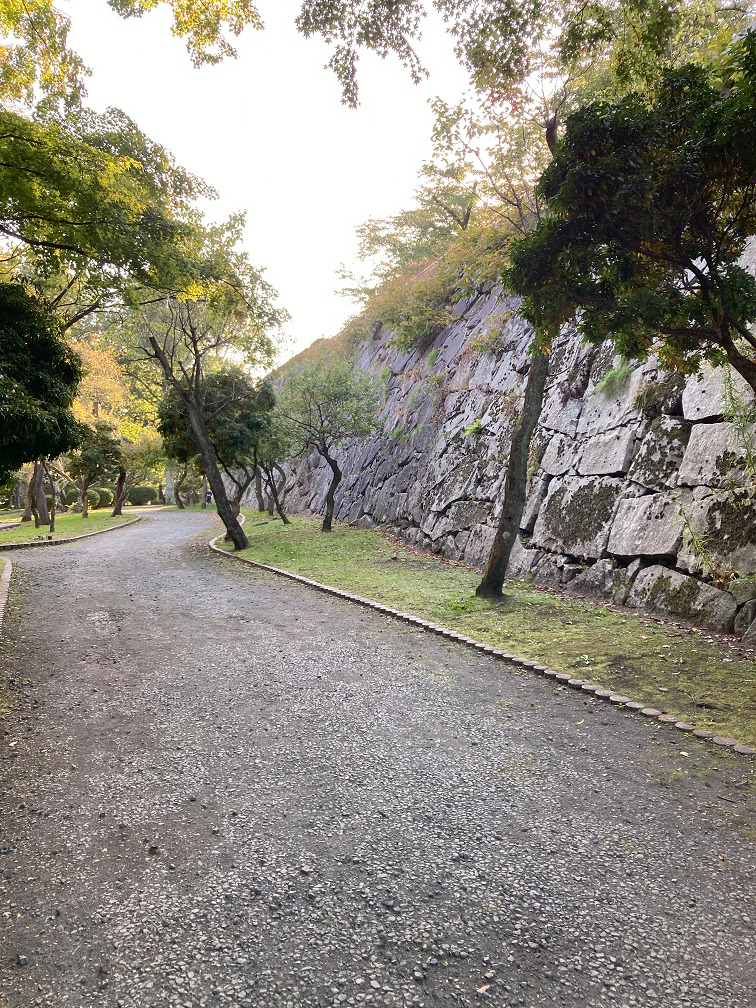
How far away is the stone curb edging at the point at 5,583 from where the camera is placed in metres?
7.99

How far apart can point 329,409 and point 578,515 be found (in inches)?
444

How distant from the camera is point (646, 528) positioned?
25.5ft

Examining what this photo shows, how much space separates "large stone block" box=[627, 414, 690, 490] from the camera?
307 inches

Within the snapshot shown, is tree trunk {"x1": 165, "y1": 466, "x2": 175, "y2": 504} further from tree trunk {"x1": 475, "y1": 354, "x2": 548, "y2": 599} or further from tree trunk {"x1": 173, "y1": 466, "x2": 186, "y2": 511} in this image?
tree trunk {"x1": 475, "y1": 354, "x2": 548, "y2": 599}

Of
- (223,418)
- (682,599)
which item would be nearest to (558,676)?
(682,599)

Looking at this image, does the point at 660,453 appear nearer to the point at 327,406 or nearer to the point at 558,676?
the point at 558,676

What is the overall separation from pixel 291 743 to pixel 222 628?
3.59 metres

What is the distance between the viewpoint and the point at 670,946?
2.21 metres

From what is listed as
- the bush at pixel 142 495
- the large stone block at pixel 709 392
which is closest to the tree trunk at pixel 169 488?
the bush at pixel 142 495

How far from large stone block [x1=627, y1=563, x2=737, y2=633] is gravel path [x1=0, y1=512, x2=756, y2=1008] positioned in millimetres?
2681

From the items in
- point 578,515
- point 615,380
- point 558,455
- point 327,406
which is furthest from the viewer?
point 327,406

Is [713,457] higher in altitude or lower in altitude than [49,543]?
higher

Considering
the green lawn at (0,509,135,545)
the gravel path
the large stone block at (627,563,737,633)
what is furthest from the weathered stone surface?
the green lawn at (0,509,135,545)

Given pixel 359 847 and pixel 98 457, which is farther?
pixel 98 457
